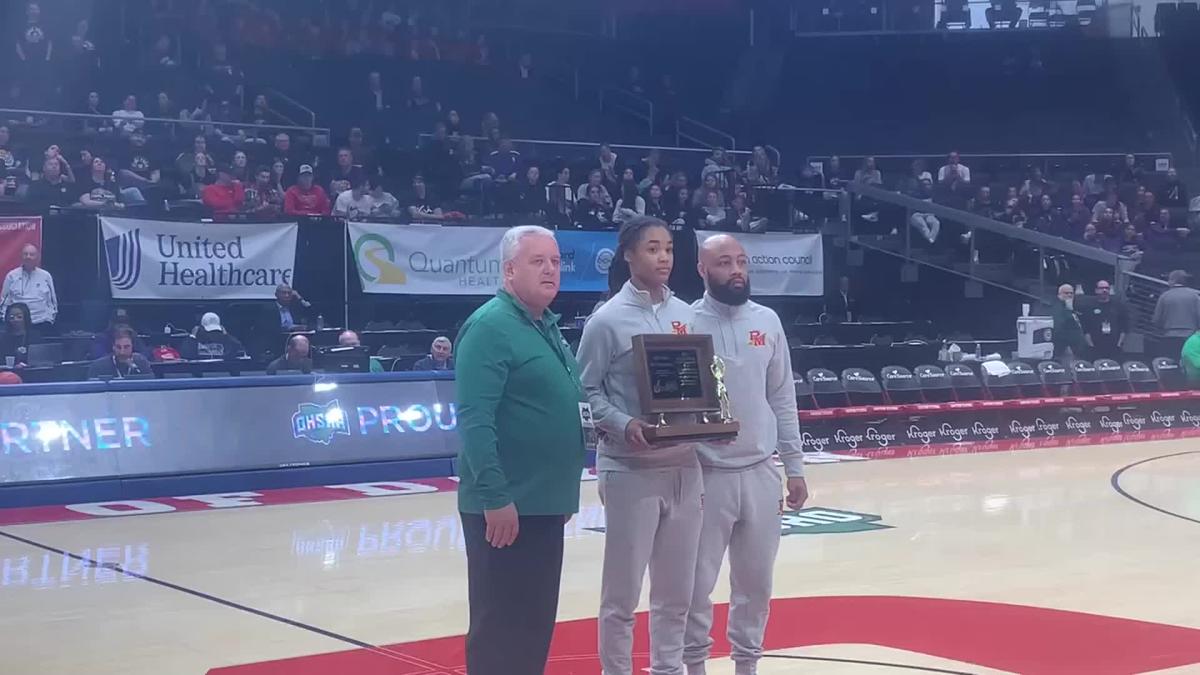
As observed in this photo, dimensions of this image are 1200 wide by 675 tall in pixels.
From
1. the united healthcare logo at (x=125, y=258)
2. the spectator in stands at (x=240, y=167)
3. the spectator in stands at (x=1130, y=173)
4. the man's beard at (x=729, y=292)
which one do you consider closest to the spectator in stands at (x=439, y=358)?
the united healthcare logo at (x=125, y=258)

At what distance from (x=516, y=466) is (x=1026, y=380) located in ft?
49.3

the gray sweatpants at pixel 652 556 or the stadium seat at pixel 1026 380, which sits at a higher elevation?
the gray sweatpants at pixel 652 556

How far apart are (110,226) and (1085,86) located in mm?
21384

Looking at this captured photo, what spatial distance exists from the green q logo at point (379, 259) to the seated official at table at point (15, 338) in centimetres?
419

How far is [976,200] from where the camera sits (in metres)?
25.2

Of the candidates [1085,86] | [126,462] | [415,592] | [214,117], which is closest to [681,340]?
[415,592]

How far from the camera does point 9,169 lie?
16.8 metres

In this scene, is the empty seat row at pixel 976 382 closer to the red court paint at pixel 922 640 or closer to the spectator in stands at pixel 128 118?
the spectator in stands at pixel 128 118

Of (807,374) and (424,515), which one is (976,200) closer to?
(807,374)

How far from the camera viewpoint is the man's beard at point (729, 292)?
18.8 ft

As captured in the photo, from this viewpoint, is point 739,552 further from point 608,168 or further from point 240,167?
point 608,168

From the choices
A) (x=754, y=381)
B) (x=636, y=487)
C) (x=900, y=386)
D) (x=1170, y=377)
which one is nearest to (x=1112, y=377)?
(x=1170, y=377)

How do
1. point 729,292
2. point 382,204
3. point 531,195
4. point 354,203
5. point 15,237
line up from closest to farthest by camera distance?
point 729,292, point 15,237, point 354,203, point 382,204, point 531,195

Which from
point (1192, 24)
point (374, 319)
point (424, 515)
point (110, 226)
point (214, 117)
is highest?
point (1192, 24)
